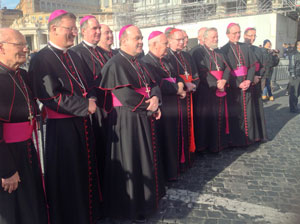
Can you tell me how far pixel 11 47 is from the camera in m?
2.27

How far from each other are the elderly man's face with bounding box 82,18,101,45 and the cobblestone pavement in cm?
240

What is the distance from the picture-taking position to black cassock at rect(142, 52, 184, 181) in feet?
13.1

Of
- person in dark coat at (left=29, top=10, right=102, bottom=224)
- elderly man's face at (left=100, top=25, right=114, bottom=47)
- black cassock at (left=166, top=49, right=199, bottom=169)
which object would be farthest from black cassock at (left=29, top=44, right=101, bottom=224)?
black cassock at (left=166, top=49, right=199, bottom=169)

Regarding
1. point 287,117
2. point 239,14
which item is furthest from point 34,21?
point 287,117

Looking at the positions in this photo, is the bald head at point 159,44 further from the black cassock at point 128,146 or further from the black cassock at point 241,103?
the black cassock at point 241,103

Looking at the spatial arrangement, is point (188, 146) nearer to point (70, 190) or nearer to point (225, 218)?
point (225, 218)

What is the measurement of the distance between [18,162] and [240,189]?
2858 millimetres

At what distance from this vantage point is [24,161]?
242 centimetres

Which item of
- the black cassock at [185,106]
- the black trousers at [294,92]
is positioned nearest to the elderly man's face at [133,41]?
the black cassock at [185,106]

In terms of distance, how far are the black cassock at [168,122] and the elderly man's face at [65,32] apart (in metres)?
1.42

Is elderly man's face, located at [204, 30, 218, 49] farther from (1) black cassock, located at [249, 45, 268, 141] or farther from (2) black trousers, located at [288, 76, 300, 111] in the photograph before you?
(2) black trousers, located at [288, 76, 300, 111]

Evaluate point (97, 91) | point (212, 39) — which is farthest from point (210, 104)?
point (97, 91)

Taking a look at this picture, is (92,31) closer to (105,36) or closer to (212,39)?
(105,36)

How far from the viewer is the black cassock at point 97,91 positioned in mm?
3379
